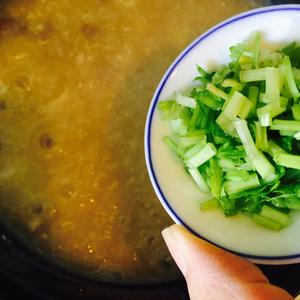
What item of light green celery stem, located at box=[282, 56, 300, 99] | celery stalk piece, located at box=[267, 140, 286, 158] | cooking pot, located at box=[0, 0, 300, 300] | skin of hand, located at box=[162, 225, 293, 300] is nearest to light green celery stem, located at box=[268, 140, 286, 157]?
celery stalk piece, located at box=[267, 140, 286, 158]

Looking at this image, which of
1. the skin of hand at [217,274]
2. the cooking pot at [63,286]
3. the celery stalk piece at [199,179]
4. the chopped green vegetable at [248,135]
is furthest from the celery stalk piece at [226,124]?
the cooking pot at [63,286]

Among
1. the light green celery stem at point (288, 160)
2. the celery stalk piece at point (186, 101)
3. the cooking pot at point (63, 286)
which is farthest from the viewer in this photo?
the cooking pot at point (63, 286)

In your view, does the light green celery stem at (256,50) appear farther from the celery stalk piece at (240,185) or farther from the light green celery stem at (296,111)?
the celery stalk piece at (240,185)

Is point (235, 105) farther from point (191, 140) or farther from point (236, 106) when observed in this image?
point (191, 140)

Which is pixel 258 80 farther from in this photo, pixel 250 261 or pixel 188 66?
pixel 250 261

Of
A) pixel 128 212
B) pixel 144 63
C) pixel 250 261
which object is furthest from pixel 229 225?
pixel 144 63

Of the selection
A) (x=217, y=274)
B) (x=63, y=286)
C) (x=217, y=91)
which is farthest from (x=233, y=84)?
(x=63, y=286)

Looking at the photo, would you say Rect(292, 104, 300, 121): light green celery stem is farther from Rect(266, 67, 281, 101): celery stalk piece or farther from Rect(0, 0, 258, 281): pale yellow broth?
Rect(0, 0, 258, 281): pale yellow broth
